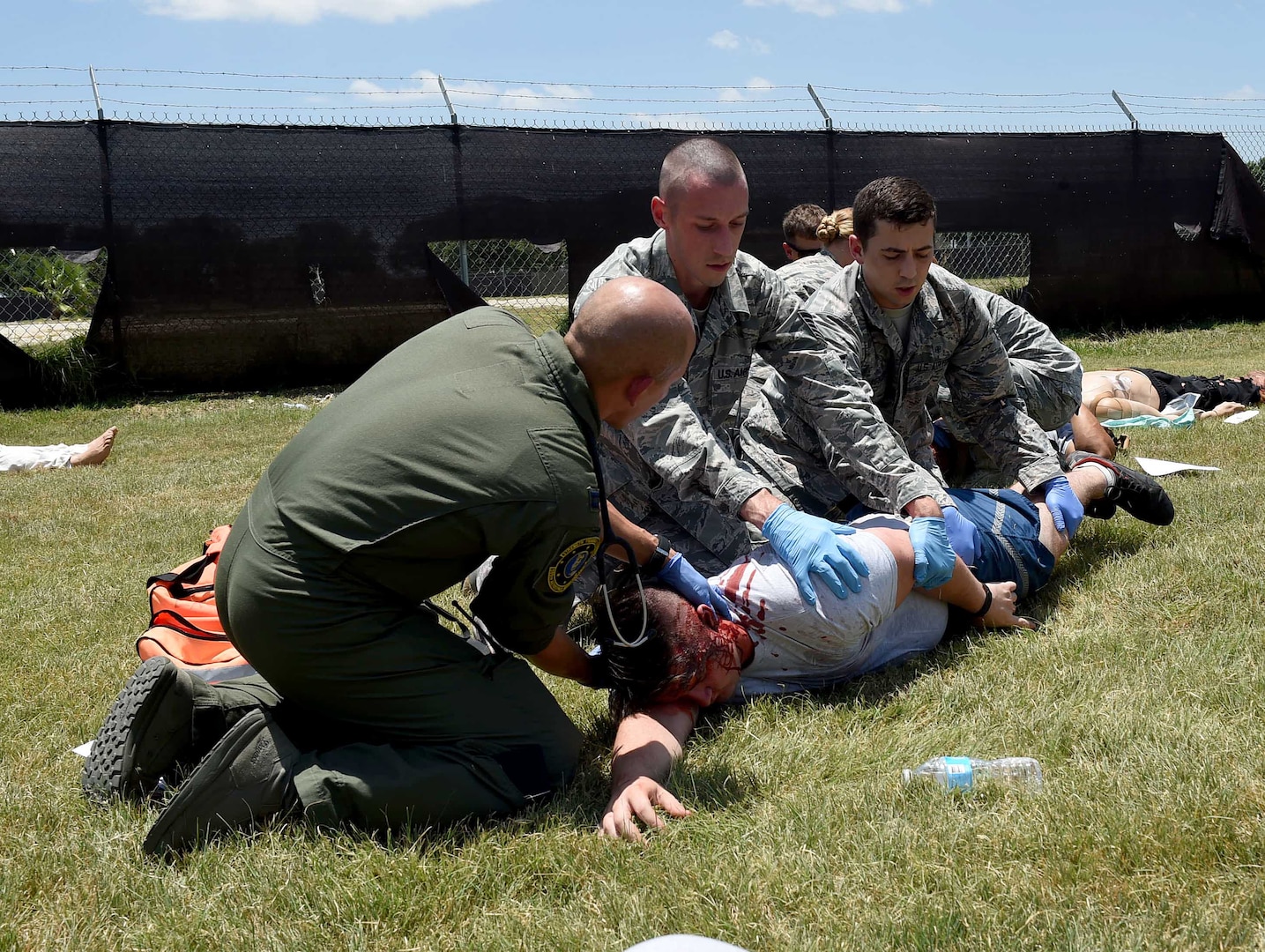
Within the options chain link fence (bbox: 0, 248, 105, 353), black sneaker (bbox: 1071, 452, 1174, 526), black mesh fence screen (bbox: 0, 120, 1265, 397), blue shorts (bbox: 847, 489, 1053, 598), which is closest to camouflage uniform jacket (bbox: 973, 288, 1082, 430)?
black sneaker (bbox: 1071, 452, 1174, 526)

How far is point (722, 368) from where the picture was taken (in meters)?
3.91

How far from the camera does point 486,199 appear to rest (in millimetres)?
9727

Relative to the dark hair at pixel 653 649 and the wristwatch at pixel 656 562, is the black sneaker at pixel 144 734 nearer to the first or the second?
the dark hair at pixel 653 649

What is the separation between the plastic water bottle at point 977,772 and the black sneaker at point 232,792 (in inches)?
50.3

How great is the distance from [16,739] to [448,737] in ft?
4.05

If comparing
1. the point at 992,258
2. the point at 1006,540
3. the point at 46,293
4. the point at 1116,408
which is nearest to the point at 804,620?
the point at 1006,540

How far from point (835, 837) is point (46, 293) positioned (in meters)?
9.36

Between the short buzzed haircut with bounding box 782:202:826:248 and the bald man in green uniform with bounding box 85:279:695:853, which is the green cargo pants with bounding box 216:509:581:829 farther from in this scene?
the short buzzed haircut with bounding box 782:202:826:248

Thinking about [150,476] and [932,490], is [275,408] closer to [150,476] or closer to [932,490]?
[150,476]

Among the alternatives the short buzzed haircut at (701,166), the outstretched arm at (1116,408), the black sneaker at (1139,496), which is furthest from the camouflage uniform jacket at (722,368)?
the outstretched arm at (1116,408)

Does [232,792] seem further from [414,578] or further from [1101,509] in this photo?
[1101,509]

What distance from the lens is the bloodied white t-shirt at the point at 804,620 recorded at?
289 centimetres

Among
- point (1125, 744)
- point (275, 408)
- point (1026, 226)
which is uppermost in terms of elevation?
point (1125, 744)

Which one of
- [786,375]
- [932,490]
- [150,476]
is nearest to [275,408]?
[150,476]
